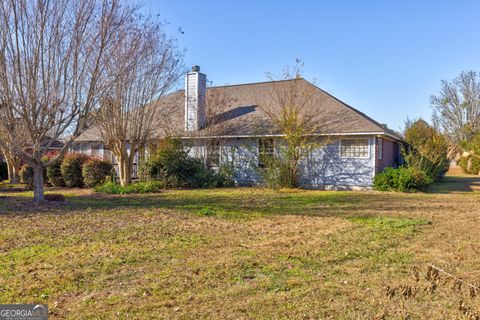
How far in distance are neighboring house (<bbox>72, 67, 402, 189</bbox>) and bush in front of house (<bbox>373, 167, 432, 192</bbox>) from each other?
655mm

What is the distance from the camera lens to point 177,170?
17688 millimetres

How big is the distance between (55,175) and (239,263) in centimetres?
1592

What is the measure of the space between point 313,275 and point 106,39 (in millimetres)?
8787

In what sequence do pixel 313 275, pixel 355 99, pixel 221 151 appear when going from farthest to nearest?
pixel 355 99, pixel 221 151, pixel 313 275

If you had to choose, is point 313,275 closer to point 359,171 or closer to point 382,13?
point 382,13

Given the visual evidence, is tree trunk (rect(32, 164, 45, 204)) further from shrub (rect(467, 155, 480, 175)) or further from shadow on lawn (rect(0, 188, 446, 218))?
shrub (rect(467, 155, 480, 175))

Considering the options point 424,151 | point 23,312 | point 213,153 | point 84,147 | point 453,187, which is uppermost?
point 84,147

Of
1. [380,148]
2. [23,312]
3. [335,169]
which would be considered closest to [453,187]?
[380,148]

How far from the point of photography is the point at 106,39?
1070cm

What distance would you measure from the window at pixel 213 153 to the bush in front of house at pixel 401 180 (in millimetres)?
7592

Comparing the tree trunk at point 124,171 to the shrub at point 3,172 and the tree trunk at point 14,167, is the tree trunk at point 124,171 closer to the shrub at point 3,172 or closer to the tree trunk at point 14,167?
the tree trunk at point 14,167

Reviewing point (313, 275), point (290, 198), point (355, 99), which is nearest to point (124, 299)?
point (313, 275)

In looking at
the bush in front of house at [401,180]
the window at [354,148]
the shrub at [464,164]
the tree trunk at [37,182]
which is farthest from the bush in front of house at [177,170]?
the shrub at [464,164]

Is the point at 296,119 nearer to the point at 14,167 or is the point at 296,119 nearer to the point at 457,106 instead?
the point at 14,167
